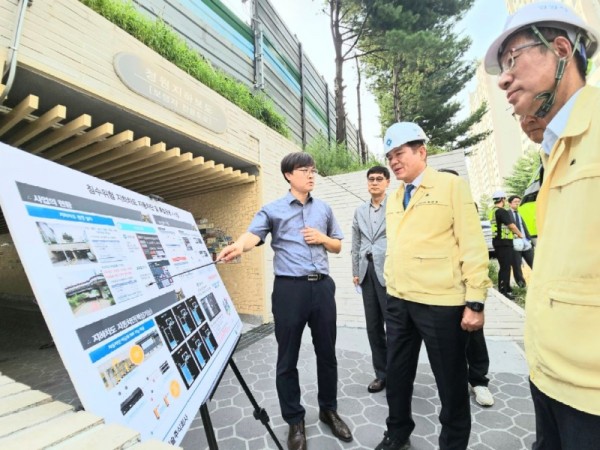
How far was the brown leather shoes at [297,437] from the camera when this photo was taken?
73.0 inches

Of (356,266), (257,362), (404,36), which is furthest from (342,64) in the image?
(257,362)

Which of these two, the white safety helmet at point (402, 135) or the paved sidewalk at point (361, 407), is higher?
the white safety helmet at point (402, 135)

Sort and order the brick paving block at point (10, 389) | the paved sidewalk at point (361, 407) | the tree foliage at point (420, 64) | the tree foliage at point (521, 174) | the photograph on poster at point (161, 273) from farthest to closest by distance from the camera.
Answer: the tree foliage at point (521, 174) → the tree foliage at point (420, 64) → the paved sidewalk at point (361, 407) → the photograph on poster at point (161, 273) → the brick paving block at point (10, 389)

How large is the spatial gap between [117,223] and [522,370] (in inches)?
141

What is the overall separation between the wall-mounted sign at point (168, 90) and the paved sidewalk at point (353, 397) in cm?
327

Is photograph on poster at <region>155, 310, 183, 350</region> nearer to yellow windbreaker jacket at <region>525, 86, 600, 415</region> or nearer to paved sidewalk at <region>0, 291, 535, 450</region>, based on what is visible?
yellow windbreaker jacket at <region>525, 86, 600, 415</region>

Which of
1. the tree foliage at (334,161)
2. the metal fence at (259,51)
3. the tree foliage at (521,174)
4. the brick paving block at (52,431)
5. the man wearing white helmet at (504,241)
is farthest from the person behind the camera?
the tree foliage at (521,174)

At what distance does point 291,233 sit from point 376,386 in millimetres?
1658

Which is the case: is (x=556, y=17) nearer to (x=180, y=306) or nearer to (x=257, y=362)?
(x=180, y=306)

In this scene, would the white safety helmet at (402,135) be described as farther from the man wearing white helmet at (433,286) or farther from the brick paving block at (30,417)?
the brick paving block at (30,417)

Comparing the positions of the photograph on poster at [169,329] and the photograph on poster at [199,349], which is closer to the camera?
the photograph on poster at [169,329]

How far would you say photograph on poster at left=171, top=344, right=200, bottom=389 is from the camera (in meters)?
1.00

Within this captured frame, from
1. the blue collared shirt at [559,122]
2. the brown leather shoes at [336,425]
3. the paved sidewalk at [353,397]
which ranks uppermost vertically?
the blue collared shirt at [559,122]

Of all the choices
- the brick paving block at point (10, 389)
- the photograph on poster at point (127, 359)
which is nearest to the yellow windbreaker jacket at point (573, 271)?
the photograph on poster at point (127, 359)
